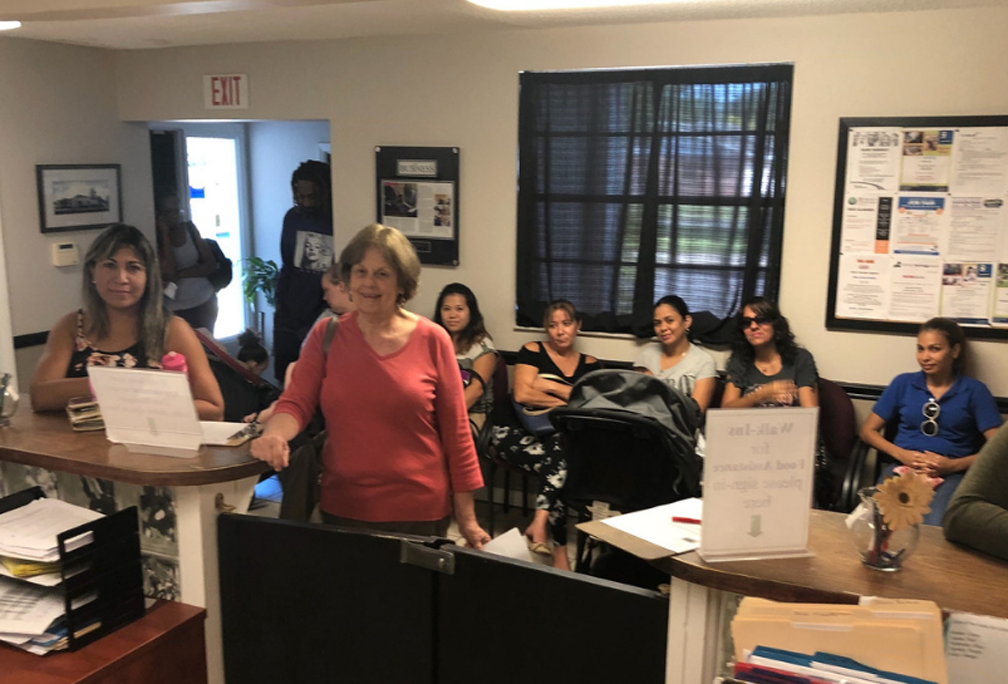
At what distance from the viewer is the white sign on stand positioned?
1.52 meters

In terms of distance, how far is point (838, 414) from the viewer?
3.89 m

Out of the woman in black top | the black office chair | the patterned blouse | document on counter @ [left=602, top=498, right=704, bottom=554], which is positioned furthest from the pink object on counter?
the woman in black top

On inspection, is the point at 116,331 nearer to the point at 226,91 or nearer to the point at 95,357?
the point at 95,357

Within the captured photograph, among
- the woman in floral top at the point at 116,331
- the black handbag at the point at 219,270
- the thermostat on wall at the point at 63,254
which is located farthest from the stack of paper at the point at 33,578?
the black handbag at the point at 219,270

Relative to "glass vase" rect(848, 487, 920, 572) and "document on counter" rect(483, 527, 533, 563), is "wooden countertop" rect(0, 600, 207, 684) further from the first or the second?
"glass vase" rect(848, 487, 920, 572)

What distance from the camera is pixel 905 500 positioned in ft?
4.91

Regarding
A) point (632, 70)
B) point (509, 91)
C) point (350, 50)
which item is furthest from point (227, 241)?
point (632, 70)

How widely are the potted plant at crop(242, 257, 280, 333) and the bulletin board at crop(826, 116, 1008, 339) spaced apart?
413cm

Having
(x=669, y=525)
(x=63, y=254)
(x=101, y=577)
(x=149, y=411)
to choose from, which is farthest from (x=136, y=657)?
(x=63, y=254)

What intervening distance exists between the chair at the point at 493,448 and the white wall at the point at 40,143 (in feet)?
7.74

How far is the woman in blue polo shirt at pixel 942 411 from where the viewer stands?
11.7 feet

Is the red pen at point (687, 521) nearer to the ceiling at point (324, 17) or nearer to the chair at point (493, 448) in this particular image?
the ceiling at point (324, 17)

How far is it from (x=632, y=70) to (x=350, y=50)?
5.16 ft

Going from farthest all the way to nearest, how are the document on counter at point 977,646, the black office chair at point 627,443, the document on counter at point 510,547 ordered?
the black office chair at point 627,443, the document on counter at point 510,547, the document on counter at point 977,646
